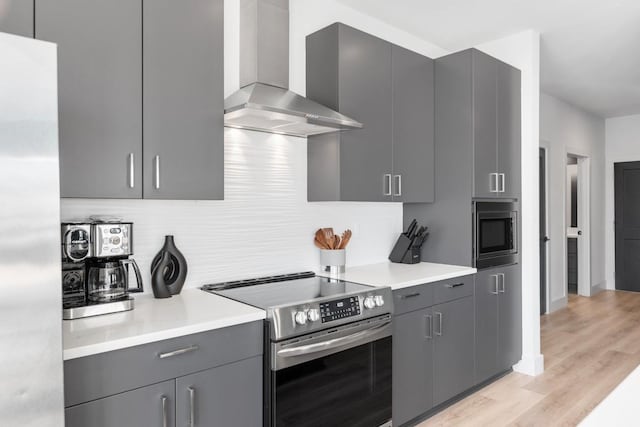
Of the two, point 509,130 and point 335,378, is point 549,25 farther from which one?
point 335,378

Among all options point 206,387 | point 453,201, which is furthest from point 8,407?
point 453,201

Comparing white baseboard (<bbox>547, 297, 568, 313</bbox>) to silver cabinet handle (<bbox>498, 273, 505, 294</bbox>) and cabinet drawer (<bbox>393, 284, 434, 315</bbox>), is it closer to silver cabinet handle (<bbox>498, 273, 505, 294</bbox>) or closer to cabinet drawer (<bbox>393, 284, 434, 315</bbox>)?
silver cabinet handle (<bbox>498, 273, 505, 294</bbox>)

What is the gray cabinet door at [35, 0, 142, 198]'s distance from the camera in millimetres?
1687

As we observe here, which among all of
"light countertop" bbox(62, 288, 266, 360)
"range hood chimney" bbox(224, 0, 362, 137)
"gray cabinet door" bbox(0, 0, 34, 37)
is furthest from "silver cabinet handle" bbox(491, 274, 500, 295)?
"gray cabinet door" bbox(0, 0, 34, 37)

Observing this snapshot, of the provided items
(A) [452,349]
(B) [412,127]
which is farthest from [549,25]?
(A) [452,349]

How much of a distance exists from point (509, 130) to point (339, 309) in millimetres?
2283

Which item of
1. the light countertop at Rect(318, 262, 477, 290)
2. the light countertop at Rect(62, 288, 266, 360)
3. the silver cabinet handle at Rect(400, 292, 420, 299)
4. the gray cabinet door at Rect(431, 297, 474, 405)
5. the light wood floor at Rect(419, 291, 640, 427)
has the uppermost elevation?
the light countertop at Rect(318, 262, 477, 290)

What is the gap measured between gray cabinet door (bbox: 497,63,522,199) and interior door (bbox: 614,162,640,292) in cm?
456

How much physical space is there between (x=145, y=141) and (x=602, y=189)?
7.36 metres

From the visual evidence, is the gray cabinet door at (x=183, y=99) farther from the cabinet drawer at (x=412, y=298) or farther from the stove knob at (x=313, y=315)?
the cabinet drawer at (x=412, y=298)

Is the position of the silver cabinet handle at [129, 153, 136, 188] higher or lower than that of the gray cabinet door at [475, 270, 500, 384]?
higher

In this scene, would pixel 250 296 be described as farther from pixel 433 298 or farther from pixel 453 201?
pixel 453 201

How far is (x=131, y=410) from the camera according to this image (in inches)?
61.2

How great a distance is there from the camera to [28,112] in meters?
1.17
